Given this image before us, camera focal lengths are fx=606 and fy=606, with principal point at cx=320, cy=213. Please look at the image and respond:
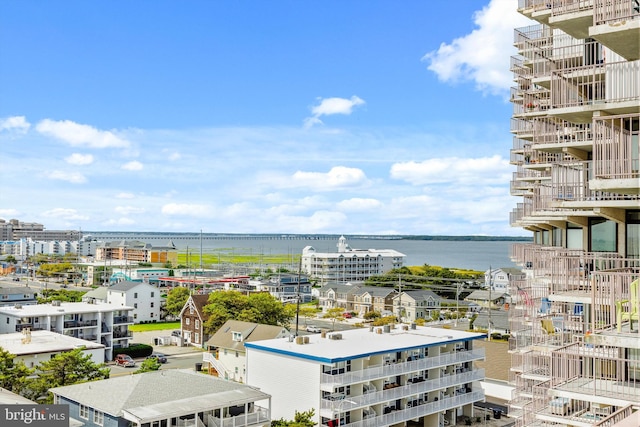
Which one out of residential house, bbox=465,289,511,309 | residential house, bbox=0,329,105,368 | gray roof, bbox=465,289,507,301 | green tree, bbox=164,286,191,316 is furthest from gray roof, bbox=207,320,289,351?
gray roof, bbox=465,289,507,301

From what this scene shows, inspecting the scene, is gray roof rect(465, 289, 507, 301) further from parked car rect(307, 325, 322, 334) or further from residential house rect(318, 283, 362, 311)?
parked car rect(307, 325, 322, 334)

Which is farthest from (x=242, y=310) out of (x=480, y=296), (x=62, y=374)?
(x=480, y=296)

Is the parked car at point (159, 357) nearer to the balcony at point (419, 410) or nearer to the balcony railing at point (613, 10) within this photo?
the balcony at point (419, 410)

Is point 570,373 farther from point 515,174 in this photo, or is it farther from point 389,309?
point 389,309

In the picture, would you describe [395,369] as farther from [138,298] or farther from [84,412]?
[138,298]

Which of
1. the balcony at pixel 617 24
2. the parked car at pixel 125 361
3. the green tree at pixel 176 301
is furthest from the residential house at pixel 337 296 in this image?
the balcony at pixel 617 24

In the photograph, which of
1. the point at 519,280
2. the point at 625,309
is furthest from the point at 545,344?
the point at 519,280
